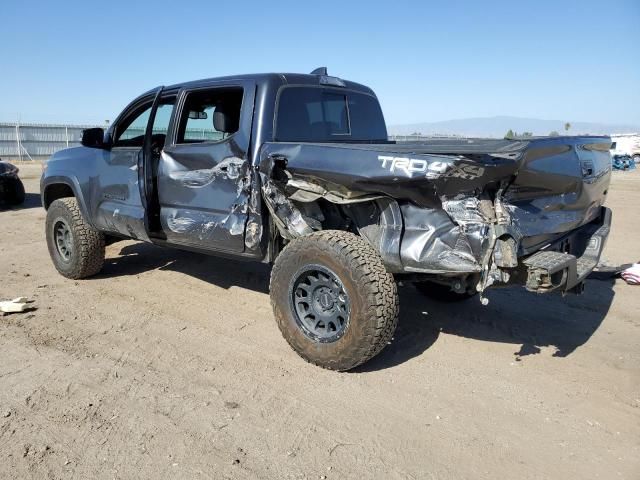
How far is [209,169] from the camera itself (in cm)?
429

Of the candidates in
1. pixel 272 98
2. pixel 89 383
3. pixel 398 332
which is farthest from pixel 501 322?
pixel 89 383

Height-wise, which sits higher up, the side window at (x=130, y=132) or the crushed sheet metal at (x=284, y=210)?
the side window at (x=130, y=132)

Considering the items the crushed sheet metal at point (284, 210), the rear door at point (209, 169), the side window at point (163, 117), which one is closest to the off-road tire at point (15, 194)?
the side window at point (163, 117)

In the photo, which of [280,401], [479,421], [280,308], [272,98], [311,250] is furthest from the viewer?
[272,98]

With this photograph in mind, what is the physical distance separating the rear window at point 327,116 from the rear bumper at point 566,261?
2.09m

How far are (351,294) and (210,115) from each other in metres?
2.26

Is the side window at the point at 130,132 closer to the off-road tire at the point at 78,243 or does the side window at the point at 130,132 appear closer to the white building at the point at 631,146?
the off-road tire at the point at 78,243

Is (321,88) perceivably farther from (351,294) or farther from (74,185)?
(74,185)

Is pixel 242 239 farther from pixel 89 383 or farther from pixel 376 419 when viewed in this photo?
pixel 376 419

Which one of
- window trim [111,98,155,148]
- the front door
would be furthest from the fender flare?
window trim [111,98,155,148]

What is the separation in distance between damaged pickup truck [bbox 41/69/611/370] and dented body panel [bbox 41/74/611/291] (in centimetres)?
1

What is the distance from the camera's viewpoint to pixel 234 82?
4316 mm

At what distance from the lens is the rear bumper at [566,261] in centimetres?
310

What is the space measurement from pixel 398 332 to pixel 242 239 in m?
1.50
